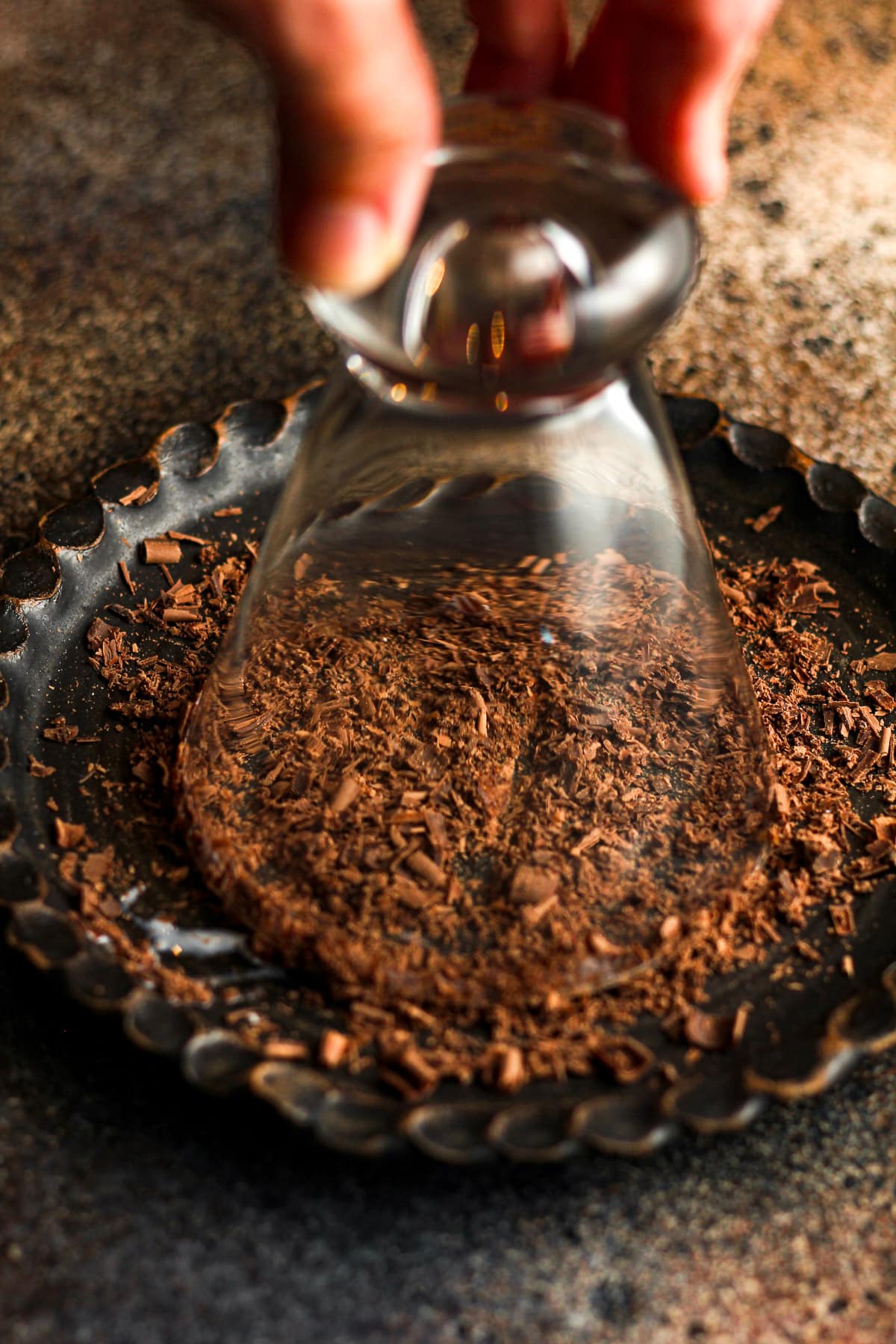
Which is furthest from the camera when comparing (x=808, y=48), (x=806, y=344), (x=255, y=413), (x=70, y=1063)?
(x=808, y=48)

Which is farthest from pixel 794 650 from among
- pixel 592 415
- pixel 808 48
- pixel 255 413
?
pixel 808 48

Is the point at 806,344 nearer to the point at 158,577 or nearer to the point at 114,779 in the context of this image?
the point at 158,577

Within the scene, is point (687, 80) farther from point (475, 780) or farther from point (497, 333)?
point (475, 780)

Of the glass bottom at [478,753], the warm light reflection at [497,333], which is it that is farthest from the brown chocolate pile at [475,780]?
the warm light reflection at [497,333]

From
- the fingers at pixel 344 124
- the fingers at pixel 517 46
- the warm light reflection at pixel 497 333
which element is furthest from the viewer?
the fingers at pixel 517 46

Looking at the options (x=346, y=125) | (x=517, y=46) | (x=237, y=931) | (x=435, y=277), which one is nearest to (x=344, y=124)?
(x=346, y=125)

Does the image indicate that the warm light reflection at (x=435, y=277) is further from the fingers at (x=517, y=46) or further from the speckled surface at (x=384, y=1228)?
the speckled surface at (x=384, y=1228)

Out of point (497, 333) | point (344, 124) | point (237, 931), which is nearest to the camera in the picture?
point (344, 124)
